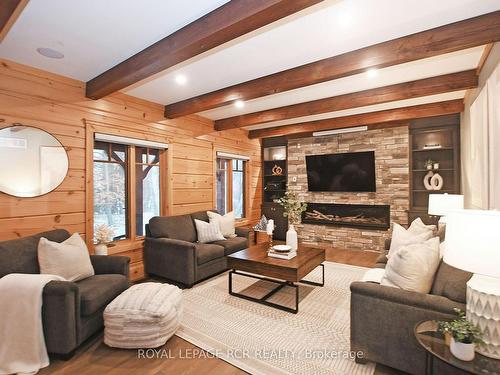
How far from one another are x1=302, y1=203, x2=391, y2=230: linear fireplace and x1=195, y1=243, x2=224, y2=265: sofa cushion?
9.90 feet

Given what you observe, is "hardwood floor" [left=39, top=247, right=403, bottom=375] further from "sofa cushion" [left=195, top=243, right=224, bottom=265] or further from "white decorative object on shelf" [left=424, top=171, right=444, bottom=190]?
"white decorative object on shelf" [left=424, top=171, right=444, bottom=190]

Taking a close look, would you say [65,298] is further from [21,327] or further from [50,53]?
[50,53]

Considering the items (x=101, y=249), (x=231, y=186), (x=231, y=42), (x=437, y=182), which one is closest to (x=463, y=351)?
(x=231, y=42)

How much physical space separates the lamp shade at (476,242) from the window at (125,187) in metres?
3.91

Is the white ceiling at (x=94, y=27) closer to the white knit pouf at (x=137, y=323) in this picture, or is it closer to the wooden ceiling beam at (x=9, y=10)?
the wooden ceiling beam at (x=9, y=10)

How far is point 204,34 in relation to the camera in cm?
204

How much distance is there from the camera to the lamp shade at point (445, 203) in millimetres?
3362

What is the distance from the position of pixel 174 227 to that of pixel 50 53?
8.43 feet

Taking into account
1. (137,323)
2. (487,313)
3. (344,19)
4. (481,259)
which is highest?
(344,19)

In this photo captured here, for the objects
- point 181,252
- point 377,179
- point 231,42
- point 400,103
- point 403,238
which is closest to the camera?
point 231,42

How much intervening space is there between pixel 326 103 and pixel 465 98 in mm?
2176

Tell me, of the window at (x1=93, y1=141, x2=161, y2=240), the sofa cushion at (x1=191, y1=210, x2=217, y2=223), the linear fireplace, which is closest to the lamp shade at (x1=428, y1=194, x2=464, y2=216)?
the linear fireplace

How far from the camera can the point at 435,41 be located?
7.46ft

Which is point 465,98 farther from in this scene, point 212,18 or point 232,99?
point 212,18
